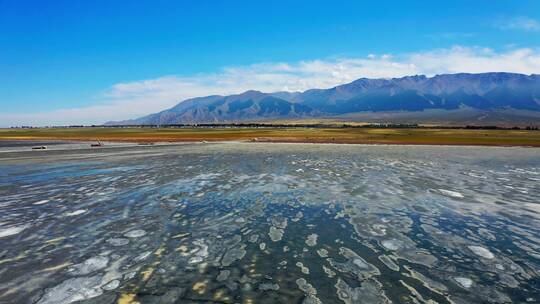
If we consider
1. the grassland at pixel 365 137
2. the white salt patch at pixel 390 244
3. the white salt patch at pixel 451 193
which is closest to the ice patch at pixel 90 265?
the white salt patch at pixel 390 244

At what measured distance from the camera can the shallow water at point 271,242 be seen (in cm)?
747

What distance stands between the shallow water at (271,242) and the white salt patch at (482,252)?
0.07 meters

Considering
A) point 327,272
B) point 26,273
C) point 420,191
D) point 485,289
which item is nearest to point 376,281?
point 327,272

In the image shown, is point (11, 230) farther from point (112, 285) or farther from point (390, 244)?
point (390, 244)

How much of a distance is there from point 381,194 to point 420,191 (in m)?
2.32

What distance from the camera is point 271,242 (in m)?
10.5

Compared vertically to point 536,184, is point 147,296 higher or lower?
higher

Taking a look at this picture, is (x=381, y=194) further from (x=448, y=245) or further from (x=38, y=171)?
(x=38, y=171)

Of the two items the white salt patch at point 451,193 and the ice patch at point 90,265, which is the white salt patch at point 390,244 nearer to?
the ice patch at point 90,265

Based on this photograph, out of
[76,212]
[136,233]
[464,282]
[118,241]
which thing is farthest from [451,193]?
[76,212]

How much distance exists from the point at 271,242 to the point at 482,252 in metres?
5.84

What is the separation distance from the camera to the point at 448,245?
10.3m

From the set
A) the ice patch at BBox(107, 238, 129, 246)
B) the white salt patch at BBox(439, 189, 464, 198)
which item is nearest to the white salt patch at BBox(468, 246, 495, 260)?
the white salt patch at BBox(439, 189, 464, 198)

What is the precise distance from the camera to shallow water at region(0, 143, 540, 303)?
24.5 feet
